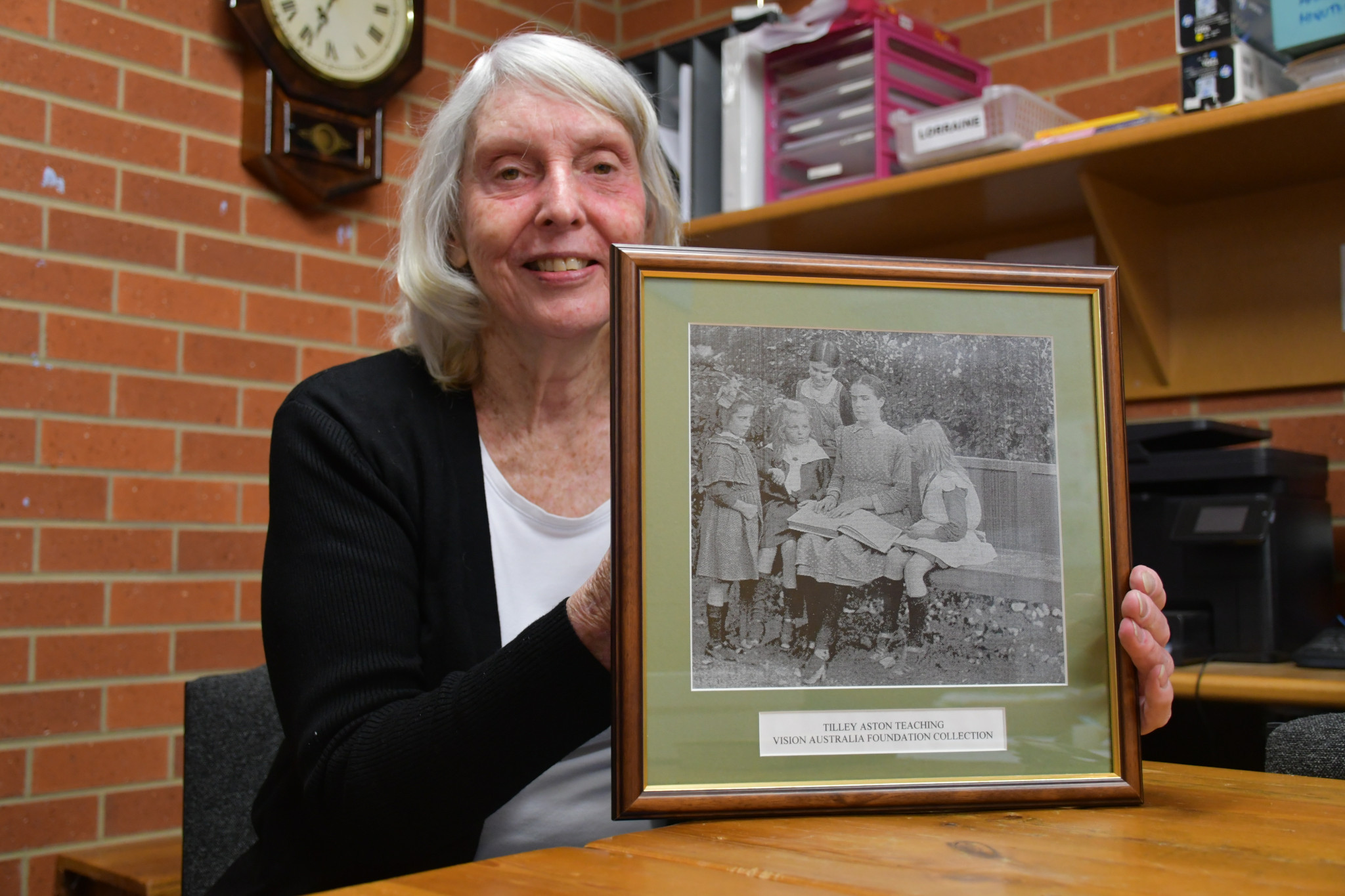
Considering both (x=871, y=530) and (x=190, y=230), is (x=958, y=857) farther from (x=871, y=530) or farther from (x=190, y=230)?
(x=190, y=230)

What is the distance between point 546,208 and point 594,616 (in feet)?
1.57

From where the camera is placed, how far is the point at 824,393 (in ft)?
2.41

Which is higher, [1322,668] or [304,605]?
[304,605]

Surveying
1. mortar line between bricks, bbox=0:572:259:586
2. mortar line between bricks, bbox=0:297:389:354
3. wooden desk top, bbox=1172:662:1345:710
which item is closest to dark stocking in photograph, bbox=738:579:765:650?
wooden desk top, bbox=1172:662:1345:710

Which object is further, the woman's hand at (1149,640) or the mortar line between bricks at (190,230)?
the mortar line between bricks at (190,230)

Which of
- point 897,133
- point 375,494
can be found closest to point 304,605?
point 375,494

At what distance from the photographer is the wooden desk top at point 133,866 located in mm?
1541

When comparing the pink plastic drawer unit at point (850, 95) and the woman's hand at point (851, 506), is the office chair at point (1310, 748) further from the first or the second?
the pink plastic drawer unit at point (850, 95)

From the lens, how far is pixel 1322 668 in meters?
1.43

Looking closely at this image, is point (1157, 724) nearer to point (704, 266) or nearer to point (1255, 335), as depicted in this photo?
point (704, 266)

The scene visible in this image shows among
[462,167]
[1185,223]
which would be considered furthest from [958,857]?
[1185,223]

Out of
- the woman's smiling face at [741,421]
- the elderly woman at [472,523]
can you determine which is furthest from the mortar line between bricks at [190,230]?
the woman's smiling face at [741,421]

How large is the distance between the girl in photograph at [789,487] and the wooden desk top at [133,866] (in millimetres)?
1226

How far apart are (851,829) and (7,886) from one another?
164 cm
